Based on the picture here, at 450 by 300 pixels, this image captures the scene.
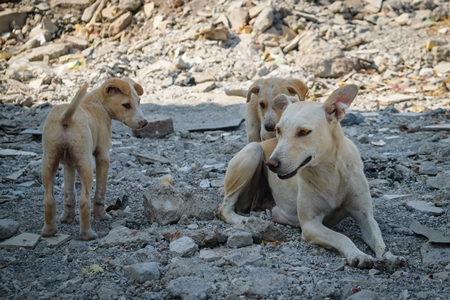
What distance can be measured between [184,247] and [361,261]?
142 centimetres

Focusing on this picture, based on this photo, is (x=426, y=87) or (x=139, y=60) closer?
(x=426, y=87)

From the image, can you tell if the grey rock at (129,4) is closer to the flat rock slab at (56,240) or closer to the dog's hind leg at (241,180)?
the dog's hind leg at (241,180)

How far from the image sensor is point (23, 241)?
15.9 ft

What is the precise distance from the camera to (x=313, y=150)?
175 inches

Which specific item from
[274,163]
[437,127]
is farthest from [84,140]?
[437,127]

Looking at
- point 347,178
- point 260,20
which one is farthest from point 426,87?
point 347,178

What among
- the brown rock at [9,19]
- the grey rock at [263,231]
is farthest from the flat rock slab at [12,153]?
the brown rock at [9,19]

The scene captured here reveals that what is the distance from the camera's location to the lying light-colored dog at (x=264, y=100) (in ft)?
22.6

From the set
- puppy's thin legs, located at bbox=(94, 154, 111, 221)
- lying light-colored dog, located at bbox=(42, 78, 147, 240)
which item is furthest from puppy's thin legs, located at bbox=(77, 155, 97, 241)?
puppy's thin legs, located at bbox=(94, 154, 111, 221)

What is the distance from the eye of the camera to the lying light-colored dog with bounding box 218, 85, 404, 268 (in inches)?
172

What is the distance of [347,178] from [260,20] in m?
13.2

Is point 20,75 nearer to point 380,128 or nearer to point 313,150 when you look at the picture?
point 380,128

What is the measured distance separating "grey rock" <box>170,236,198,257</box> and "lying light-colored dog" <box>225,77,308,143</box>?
2.45 meters

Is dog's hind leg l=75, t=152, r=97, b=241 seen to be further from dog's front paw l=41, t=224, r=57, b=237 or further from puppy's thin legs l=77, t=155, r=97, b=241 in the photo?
dog's front paw l=41, t=224, r=57, b=237
